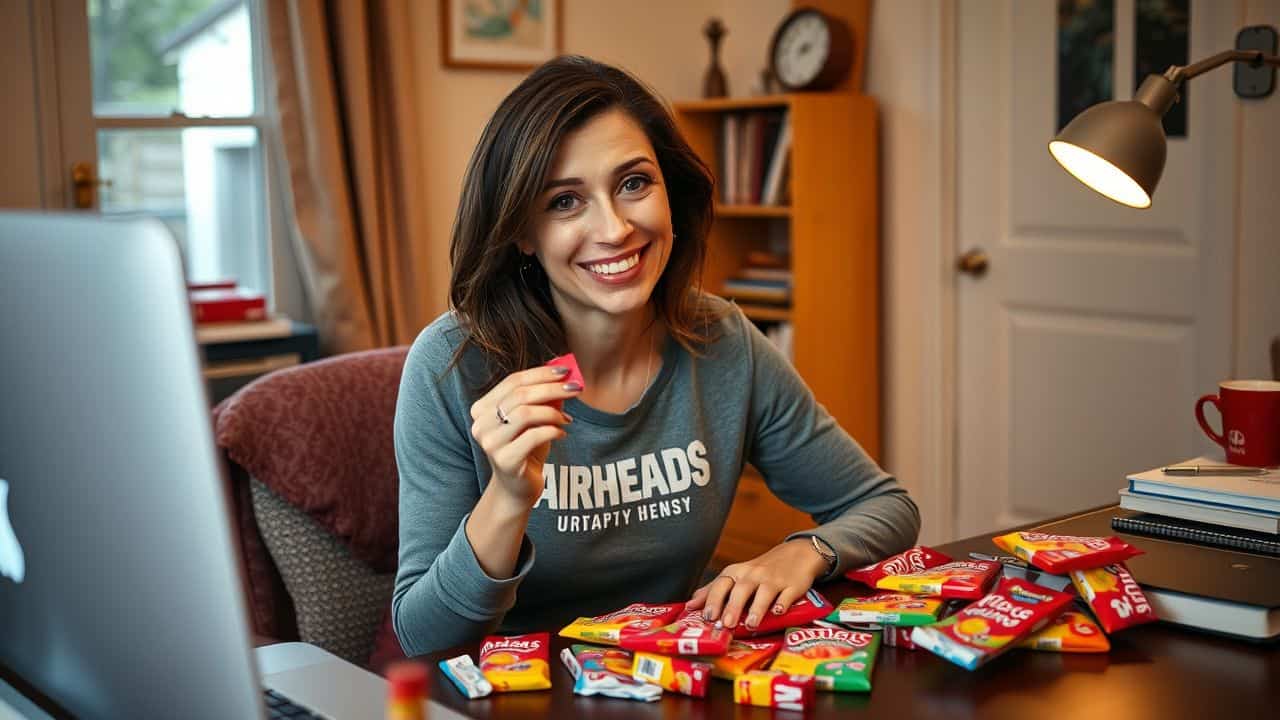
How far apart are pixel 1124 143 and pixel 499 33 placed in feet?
8.79

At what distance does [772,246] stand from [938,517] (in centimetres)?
103

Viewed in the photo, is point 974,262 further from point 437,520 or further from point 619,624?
point 619,624

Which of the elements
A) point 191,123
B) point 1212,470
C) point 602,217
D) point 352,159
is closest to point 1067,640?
point 1212,470

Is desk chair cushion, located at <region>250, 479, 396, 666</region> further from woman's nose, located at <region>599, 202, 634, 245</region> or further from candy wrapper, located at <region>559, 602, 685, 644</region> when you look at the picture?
candy wrapper, located at <region>559, 602, 685, 644</region>

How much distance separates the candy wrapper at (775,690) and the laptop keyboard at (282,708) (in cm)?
31

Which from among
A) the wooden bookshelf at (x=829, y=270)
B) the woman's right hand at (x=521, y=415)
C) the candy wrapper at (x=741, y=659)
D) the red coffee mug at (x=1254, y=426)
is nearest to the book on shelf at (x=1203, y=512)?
the red coffee mug at (x=1254, y=426)

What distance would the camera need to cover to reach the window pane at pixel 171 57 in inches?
124

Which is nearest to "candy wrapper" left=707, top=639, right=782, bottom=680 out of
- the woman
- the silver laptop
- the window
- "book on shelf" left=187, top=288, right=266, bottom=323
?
the woman

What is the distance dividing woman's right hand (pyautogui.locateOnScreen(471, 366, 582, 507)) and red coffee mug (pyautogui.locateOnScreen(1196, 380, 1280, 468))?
2.54 feet

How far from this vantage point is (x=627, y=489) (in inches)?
60.0

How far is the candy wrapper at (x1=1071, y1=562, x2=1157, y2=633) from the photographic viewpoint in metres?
1.10

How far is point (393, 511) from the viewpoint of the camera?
1794 millimetres

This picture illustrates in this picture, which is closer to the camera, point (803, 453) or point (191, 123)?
point (803, 453)

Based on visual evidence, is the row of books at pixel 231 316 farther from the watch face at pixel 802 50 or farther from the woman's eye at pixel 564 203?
the woman's eye at pixel 564 203
